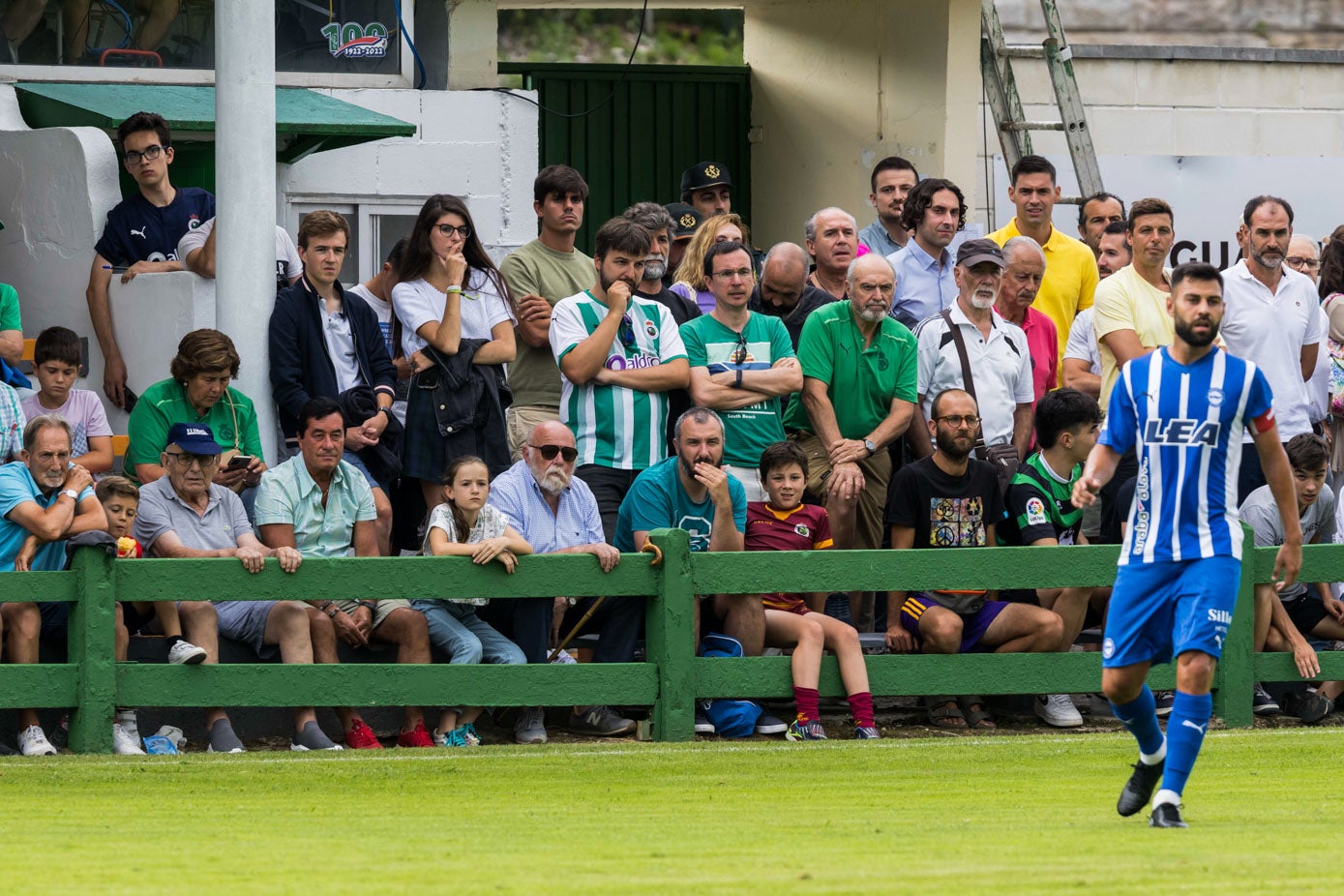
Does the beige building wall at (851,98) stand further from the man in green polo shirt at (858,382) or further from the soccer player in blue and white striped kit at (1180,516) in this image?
the soccer player in blue and white striped kit at (1180,516)

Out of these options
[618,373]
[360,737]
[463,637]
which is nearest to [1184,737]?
[463,637]

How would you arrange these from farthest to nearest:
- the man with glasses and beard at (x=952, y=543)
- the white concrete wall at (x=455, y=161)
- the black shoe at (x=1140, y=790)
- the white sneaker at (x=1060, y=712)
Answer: the white concrete wall at (x=455, y=161)
the white sneaker at (x=1060, y=712)
the man with glasses and beard at (x=952, y=543)
the black shoe at (x=1140, y=790)

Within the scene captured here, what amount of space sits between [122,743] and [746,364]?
139 inches

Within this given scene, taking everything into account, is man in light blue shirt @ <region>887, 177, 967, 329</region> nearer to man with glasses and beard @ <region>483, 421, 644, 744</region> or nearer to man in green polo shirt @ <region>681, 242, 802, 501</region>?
man in green polo shirt @ <region>681, 242, 802, 501</region>

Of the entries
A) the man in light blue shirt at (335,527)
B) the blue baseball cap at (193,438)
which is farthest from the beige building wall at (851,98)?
the blue baseball cap at (193,438)

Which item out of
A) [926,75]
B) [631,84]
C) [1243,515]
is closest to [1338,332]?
[1243,515]

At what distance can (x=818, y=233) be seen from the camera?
10836mm

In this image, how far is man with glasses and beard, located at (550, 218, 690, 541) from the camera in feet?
32.1

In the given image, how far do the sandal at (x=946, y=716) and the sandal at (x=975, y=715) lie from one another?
0.11 ft

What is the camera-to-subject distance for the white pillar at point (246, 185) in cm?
995

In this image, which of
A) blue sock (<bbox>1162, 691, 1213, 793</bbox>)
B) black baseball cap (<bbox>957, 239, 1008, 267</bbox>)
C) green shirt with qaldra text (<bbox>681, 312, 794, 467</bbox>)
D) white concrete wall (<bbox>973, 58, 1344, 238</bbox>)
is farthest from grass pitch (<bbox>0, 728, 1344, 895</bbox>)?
white concrete wall (<bbox>973, 58, 1344, 238</bbox>)

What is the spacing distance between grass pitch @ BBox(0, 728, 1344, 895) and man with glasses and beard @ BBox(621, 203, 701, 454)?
6.23 ft

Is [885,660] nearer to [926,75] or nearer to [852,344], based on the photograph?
[852,344]

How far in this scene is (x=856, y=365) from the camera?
10062 mm
